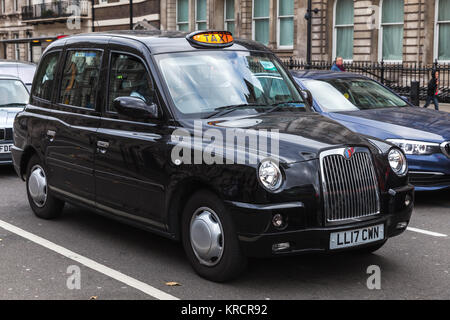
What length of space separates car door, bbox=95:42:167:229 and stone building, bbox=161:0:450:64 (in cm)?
1931

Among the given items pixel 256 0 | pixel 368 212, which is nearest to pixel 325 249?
pixel 368 212

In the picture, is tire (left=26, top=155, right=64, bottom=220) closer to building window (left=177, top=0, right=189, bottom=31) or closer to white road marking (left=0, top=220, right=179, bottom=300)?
white road marking (left=0, top=220, right=179, bottom=300)

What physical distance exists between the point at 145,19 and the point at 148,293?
37.0 metres

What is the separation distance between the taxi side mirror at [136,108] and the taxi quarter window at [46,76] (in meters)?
1.99

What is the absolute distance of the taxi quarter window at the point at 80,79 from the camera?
22.8ft

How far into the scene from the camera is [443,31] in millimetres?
23984

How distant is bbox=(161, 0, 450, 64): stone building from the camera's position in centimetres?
2420

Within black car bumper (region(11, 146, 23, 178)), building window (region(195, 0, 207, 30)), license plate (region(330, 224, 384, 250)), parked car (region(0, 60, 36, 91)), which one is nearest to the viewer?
license plate (region(330, 224, 384, 250))

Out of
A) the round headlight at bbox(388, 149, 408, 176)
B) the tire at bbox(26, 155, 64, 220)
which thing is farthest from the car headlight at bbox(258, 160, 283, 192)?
the tire at bbox(26, 155, 64, 220)

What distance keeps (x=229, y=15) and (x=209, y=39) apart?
1113 inches

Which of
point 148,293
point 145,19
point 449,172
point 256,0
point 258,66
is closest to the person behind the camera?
point 148,293

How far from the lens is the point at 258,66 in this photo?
264 inches
